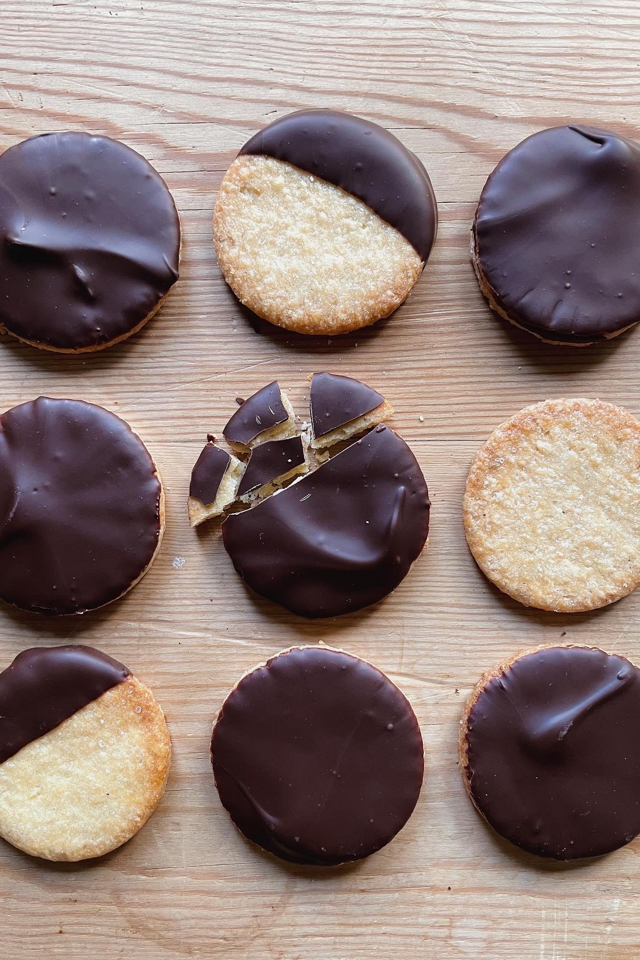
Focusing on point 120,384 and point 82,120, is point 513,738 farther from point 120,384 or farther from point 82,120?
point 82,120

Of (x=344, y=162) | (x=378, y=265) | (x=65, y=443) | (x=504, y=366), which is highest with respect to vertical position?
(x=344, y=162)

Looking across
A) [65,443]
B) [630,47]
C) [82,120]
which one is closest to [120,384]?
[65,443]

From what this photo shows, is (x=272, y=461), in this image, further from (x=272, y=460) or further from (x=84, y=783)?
(x=84, y=783)

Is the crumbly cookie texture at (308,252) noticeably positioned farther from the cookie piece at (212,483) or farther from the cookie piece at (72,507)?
the cookie piece at (72,507)

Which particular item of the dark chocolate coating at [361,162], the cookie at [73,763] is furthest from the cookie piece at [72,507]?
the dark chocolate coating at [361,162]

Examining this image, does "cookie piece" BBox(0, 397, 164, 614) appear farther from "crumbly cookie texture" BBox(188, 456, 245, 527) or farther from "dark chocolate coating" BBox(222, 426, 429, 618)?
"dark chocolate coating" BBox(222, 426, 429, 618)

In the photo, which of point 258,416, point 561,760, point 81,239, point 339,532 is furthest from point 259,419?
point 561,760

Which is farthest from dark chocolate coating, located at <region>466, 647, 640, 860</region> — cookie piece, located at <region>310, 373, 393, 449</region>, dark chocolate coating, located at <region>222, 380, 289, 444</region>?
dark chocolate coating, located at <region>222, 380, 289, 444</region>
